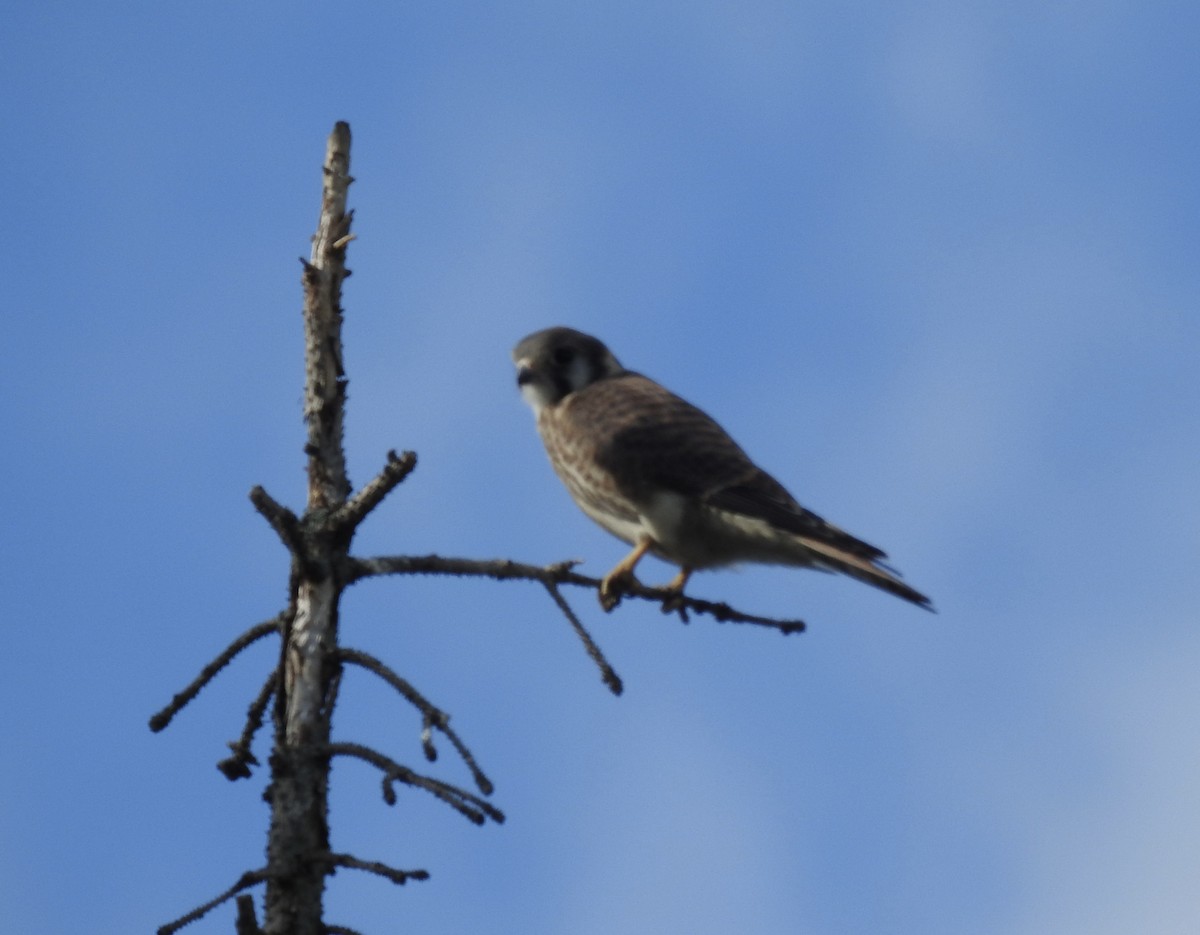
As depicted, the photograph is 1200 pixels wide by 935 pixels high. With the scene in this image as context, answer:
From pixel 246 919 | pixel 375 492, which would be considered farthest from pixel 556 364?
pixel 246 919

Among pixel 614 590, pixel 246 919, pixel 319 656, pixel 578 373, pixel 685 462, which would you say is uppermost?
pixel 578 373

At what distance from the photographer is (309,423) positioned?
392 centimetres

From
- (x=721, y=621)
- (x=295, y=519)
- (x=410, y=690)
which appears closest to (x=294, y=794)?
(x=410, y=690)

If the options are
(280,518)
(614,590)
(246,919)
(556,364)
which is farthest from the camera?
(556,364)

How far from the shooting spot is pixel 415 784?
10.4 ft

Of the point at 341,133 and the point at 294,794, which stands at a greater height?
the point at 341,133

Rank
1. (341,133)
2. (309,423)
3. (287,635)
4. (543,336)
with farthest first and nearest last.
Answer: (543,336)
(341,133)
(309,423)
(287,635)

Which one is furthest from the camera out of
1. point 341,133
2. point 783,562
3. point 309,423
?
point 783,562

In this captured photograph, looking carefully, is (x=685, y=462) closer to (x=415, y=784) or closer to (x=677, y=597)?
(x=677, y=597)

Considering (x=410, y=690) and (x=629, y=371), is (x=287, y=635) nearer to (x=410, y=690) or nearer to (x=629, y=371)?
(x=410, y=690)

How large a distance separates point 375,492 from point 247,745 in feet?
2.25

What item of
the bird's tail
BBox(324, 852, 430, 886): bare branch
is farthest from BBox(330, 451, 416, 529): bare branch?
the bird's tail

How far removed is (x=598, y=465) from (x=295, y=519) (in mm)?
1686

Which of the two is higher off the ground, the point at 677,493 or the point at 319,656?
the point at 677,493
